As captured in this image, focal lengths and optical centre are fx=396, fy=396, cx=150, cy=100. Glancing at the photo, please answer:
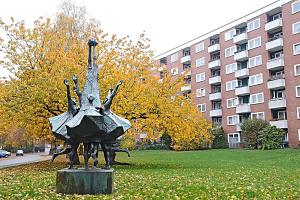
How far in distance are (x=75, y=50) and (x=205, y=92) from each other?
3989 cm

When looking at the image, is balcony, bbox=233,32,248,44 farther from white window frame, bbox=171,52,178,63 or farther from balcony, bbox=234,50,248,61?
white window frame, bbox=171,52,178,63

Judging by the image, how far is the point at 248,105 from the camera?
53.3 metres

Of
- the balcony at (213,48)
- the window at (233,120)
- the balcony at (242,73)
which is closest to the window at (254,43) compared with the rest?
the balcony at (242,73)

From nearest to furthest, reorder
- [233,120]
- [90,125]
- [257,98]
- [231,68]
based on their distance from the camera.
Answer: [90,125] < [257,98] < [233,120] < [231,68]

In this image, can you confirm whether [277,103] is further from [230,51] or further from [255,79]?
[230,51]

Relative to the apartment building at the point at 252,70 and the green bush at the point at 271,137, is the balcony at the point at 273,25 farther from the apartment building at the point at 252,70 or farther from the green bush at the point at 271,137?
the green bush at the point at 271,137

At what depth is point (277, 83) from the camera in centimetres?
4806

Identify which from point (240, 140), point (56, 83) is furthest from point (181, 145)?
point (56, 83)

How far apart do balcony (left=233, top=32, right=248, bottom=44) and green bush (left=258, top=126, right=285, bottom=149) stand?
15044 mm

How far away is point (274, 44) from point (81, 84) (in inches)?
1308

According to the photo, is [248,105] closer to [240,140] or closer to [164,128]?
[240,140]

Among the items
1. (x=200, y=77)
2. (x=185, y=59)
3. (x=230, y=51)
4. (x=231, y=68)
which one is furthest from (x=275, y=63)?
(x=185, y=59)

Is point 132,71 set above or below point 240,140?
above

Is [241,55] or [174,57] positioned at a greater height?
[174,57]
